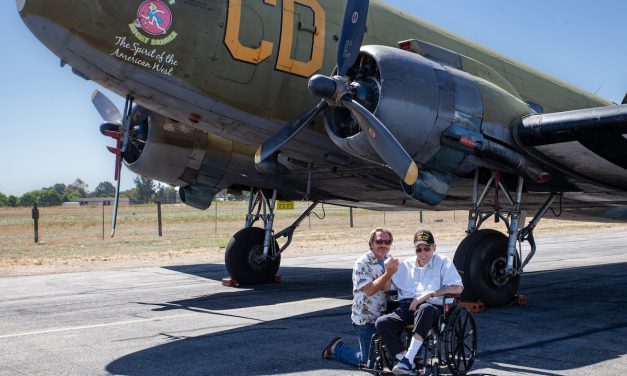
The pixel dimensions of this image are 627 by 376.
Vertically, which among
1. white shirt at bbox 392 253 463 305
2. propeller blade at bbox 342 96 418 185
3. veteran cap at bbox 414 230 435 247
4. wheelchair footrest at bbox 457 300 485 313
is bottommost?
wheelchair footrest at bbox 457 300 485 313

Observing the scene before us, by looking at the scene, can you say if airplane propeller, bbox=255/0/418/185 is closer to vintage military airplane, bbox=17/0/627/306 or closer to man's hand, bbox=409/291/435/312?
vintage military airplane, bbox=17/0/627/306

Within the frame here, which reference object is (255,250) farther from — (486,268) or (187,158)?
(486,268)

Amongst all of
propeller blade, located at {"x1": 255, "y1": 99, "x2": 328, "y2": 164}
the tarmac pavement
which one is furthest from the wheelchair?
propeller blade, located at {"x1": 255, "y1": 99, "x2": 328, "y2": 164}

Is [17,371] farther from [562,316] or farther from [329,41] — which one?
[562,316]

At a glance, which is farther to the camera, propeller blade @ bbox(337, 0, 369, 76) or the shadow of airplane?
propeller blade @ bbox(337, 0, 369, 76)

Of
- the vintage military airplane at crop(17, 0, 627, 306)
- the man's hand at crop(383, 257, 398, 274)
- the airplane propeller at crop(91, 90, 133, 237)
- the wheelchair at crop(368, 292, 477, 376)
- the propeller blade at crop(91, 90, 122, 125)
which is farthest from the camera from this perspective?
the propeller blade at crop(91, 90, 122, 125)

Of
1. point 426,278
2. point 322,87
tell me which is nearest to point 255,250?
point 322,87

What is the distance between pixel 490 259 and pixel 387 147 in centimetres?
315

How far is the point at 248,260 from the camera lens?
1571 cm

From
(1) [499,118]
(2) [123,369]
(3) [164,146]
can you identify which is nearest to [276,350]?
(2) [123,369]

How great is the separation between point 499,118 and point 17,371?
26.7 feet

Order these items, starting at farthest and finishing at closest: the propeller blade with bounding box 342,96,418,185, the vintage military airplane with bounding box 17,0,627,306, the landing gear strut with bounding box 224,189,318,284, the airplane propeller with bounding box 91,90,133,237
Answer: the landing gear strut with bounding box 224,189,318,284
the airplane propeller with bounding box 91,90,133,237
the vintage military airplane with bounding box 17,0,627,306
the propeller blade with bounding box 342,96,418,185

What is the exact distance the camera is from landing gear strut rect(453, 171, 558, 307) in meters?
11.1

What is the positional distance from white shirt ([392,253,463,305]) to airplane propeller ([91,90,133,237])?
19.9 feet
